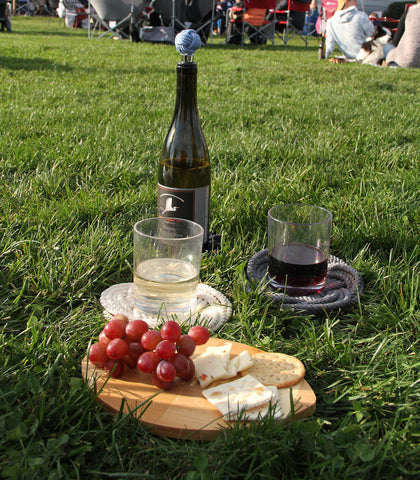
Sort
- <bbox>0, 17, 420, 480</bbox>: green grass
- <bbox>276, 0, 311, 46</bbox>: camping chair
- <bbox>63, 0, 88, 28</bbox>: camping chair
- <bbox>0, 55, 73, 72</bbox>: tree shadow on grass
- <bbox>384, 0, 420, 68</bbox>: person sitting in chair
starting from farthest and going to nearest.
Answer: <bbox>63, 0, 88, 28</bbox>: camping chair < <bbox>276, 0, 311, 46</bbox>: camping chair < <bbox>384, 0, 420, 68</bbox>: person sitting in chair < <bbox>0, 55, 73, 72</bbox>: tree shadow on grass < <bbox>0, 17, 420, 480</bbox>: green grass

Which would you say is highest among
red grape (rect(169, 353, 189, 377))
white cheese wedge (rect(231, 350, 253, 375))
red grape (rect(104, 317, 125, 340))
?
red grape (rect(104, 317, 125, 340))

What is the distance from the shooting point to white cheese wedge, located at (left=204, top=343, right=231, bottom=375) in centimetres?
153

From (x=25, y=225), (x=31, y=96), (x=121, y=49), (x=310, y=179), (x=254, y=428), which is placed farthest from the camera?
(x=121, y=49)

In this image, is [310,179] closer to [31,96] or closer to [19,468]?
[19,468]

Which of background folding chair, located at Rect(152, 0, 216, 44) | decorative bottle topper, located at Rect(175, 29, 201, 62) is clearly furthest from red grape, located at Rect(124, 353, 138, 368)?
background folding chair, located at Rect(152, 0, 216, 44)

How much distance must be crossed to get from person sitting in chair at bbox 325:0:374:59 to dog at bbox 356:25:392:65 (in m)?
0.25

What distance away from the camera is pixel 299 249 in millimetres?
2021

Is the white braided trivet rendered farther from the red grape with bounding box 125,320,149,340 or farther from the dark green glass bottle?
the dark green glass bottle

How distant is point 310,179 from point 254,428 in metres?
2.35

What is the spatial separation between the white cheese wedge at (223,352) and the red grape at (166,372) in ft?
0.54

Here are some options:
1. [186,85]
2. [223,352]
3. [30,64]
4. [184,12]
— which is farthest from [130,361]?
[184,12]

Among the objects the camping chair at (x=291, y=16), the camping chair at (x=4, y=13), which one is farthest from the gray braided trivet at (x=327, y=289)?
the camping chair at (x=4, y=13)

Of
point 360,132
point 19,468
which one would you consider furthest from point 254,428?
point 360,132

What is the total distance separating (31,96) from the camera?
5691 mm
